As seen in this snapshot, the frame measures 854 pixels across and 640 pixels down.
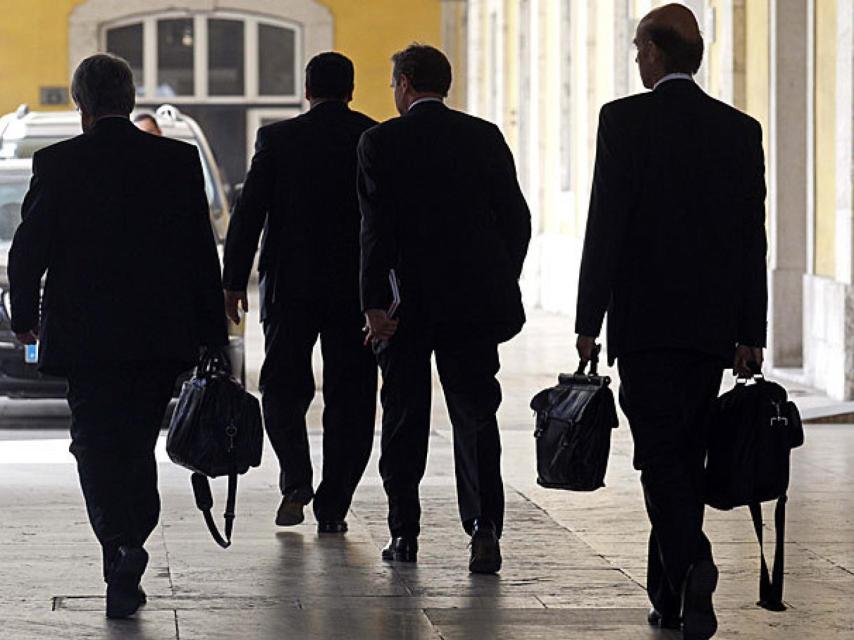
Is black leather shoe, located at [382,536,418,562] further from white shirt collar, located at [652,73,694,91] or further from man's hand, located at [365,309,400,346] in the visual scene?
white shirt collar, located at [652,73,694,91]

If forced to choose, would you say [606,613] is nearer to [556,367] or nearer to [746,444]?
[746,444]

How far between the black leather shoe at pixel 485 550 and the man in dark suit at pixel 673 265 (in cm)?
117

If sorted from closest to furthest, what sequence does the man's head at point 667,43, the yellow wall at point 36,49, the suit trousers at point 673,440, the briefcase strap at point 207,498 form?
1. the suit trousers at point 673,440
2. the man's head at point 667,43
3. the briefcase strap at point 207,498
4. the yellow wall at point 36,49

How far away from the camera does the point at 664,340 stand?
624cm

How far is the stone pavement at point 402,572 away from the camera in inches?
257

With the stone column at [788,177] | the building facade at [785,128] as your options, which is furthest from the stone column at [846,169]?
the stone column at [788,177]

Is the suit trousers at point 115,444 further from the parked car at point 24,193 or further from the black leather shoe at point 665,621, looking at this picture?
the parked car at point 24,193

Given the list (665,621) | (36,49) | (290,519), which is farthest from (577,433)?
(36,49)

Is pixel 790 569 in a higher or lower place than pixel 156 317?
lower

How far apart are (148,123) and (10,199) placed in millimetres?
1094

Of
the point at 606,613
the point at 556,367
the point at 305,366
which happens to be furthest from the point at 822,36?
the point at 606,613

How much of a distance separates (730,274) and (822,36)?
9443mm

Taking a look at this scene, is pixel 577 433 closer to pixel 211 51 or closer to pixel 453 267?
pixel 453 267

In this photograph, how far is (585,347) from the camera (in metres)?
6.28
